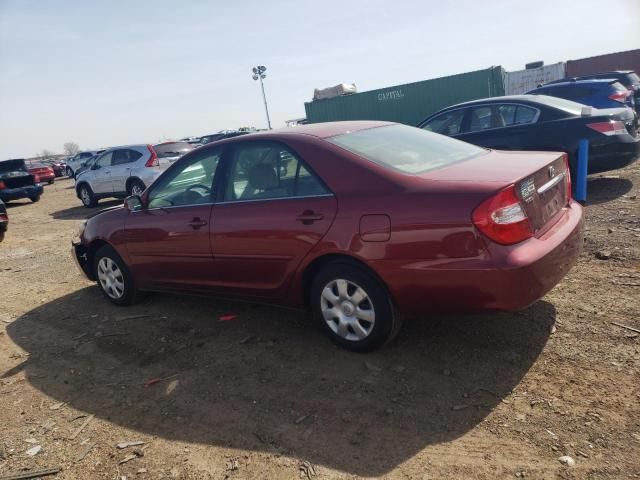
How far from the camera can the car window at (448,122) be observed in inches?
320

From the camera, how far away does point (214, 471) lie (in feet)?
8.77

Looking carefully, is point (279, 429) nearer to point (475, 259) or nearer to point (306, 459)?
point (306, 459)

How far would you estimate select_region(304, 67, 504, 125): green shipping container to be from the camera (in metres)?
19.8

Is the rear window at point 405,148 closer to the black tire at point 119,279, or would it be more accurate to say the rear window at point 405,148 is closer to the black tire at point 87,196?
the black tire at point 119,279

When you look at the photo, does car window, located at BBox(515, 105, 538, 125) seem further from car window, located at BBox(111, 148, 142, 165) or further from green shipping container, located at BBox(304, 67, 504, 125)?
green shipping container, located at BBox(304, 67, 504, 125)

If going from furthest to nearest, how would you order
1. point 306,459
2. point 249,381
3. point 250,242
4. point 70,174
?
point 70,174 → point 250,242 → point 249,381 → point 306,459

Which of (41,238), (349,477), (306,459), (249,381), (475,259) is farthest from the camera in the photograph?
(41,238)

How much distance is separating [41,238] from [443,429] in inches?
383

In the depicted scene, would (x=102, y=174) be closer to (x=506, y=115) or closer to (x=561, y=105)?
(x=506, y=115)

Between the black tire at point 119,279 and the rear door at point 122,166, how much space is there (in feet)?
28.1

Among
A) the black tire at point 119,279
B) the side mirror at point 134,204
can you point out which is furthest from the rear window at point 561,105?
the black tire at point 119,279

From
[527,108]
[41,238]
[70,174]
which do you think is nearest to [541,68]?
[527,108]

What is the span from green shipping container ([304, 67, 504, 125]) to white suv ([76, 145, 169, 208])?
1152 centimetres

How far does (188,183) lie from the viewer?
4469mm
